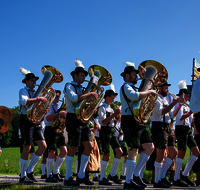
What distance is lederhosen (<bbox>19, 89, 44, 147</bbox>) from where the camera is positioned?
5.62m

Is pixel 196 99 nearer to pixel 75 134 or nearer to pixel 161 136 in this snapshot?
pixel 161 136

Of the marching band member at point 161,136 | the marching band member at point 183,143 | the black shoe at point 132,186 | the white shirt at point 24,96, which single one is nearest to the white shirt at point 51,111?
the white shirt at point 24,96

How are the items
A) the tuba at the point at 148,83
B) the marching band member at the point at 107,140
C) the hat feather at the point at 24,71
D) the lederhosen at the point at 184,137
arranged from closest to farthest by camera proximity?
1. the tuba at the point at 148,83
2. the hat feather at the point at 24,71
3. the lederhosen at the point at 184,137
4. the marching band member at the point at 107,140

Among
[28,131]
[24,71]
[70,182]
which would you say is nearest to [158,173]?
[70,182]

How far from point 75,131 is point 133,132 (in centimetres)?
121

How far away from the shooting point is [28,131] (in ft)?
18.5

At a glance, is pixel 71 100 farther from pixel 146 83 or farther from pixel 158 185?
pixel 158 185

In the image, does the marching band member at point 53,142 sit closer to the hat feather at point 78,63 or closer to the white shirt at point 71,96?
the white shirt at point 71,96

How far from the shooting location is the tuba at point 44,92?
5672mm

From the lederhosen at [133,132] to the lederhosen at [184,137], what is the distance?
202cm

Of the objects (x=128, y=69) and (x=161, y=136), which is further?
(x=161, y=136)

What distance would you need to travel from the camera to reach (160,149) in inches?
215

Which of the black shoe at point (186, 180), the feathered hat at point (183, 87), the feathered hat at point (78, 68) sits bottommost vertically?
the black shoe at point (186, 180)

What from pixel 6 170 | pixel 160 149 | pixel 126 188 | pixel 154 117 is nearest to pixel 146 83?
pixel 154 117
